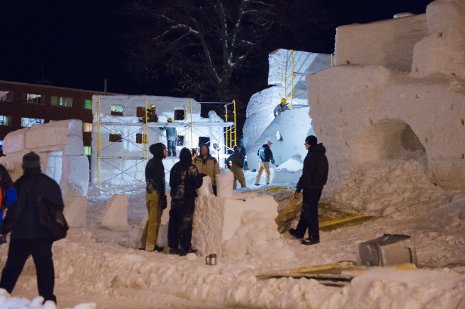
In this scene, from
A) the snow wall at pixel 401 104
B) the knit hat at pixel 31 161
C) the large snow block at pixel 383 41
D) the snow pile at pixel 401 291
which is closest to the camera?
the snow pile at pixel 401 291

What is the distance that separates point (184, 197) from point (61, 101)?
50889mm

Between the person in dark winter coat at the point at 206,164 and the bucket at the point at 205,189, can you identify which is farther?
the person in dark winter coat at the point at 206,164

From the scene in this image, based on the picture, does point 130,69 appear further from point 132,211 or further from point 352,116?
point 352,116

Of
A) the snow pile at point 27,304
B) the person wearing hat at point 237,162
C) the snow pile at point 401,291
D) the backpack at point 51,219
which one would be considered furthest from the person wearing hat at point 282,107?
the snow pile at point 27,304

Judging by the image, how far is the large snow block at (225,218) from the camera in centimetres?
898

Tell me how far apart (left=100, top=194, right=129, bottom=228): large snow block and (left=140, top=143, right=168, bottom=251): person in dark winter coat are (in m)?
3.78

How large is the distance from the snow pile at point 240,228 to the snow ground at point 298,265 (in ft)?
1.00

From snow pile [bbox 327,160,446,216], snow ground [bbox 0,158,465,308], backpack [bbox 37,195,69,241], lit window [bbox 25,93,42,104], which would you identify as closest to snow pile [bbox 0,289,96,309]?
backpack [bbox 37,195,69,241]

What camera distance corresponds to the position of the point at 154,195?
9.95 meters

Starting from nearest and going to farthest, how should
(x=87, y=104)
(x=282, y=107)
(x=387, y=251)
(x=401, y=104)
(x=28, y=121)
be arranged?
(x=387, y=251) < (x=401, y=104) < (x=282, y=107) < (x=28, y=121) < (x=87, y=104)

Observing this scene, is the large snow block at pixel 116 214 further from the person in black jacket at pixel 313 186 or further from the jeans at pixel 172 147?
the jeans at pixel 172 147

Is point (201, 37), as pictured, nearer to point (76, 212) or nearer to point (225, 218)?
point (76, 212)

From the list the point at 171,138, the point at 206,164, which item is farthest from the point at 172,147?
the point at 206,164

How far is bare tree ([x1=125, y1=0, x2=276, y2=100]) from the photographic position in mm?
34406
